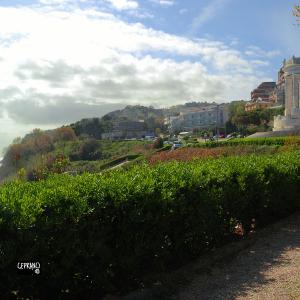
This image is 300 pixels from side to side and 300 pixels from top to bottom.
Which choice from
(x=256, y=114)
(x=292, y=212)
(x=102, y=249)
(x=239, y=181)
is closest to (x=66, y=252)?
(x=102, y=249)

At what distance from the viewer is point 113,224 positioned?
4625mm

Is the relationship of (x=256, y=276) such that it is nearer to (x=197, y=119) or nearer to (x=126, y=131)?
(x=126, y=131)

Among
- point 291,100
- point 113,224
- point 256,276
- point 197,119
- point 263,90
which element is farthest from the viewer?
point 263,90

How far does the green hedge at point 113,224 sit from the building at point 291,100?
62109 mm

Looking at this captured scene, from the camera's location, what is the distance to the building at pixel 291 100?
7056cm

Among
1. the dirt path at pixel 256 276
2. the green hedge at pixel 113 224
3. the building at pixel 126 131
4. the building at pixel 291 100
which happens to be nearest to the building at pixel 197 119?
the building at pixel 126 131

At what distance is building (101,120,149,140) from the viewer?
429 ft

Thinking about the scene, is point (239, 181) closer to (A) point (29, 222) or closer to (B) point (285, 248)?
(B) point (285, 248)

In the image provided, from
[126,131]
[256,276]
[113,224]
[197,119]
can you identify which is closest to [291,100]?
[126,131]

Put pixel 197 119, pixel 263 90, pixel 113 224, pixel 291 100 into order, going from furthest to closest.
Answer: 1. pixel 263 90
2. pixel 197 119
3. pixel 291 100
4. pixel 113 224

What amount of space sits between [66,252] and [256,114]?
93851mm

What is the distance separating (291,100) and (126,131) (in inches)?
2465

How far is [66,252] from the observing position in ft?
13.4

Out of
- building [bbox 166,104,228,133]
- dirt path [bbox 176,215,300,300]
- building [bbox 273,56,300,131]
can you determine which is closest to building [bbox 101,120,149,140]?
building [bbox 166,104,228,133]
